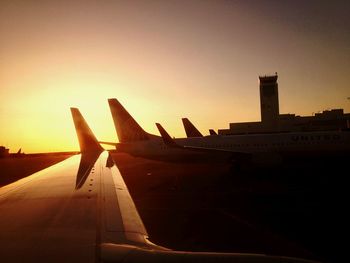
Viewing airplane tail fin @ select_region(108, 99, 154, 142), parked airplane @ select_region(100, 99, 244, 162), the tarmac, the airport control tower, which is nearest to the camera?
the tarmac

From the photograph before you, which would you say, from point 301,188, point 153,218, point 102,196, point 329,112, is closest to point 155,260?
point 102,196

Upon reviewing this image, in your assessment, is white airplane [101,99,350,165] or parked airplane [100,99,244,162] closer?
white airplane [101,99,350,165]

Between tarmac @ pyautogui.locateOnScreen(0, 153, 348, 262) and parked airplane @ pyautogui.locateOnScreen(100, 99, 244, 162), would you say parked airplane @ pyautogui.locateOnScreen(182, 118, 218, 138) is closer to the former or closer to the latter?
parked airplane @ pyautogui.locateOnScreen(100, 99, 244, 162)

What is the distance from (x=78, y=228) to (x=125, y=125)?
24902 mm

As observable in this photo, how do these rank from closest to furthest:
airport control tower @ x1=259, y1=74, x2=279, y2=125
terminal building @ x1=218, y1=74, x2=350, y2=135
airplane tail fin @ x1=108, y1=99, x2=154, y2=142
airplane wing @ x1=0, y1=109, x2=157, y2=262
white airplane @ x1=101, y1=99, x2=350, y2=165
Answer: airplane wing @ x1=0, y1=109, x2=157, y2=262 → white airplane @ x1=101, y1=99, x2=350, y2=165 → airplane tail fin @ x1=108, y1=99, x2=154, y2=142 → terminal building @ x1=218, y1=74, x2=350, y2=135 → airport control tower @ x1=259, y1=74, x2=279, y2=125

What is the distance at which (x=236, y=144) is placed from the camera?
81.8ft

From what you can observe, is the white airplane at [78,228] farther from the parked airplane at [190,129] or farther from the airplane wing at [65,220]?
the parked airplane at [190,129]

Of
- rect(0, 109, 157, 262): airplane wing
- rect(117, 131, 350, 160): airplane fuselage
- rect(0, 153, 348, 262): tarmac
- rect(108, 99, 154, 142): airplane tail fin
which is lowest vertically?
rect(0, 153, 348, 262): tarmac

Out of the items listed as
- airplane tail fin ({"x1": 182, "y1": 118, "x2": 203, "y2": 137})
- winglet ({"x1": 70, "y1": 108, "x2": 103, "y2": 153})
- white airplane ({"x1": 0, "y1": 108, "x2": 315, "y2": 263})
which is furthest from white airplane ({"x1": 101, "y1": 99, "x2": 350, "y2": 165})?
white airplane ({"x1": 0, "y1": 108, "x2": 315, "y2": 263})

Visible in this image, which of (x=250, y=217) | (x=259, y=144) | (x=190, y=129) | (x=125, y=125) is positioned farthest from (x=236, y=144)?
(x=250, y=217)

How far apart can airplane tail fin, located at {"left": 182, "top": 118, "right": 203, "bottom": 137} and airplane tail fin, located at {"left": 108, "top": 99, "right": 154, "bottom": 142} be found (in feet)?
40.1

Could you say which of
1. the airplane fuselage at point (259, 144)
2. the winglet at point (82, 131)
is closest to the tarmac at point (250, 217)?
the winglet at point (82, 131)

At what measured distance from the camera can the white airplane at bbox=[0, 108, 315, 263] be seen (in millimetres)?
2080

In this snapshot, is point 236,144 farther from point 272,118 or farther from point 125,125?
point 272,118
